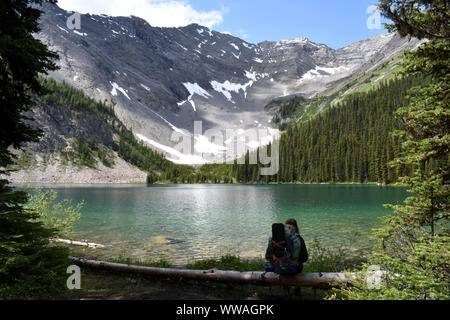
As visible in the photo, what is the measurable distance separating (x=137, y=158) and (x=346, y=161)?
456 ft

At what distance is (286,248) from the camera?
7688 millimetres

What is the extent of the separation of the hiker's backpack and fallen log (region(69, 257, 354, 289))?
0.40m

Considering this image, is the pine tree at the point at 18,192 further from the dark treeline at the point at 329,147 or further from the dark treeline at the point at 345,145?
the dark treeline at the point at 329,147

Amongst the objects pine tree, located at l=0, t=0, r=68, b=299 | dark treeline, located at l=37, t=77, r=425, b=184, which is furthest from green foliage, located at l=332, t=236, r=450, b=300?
dark treeline, located at l=37, t=77, r=425, b=184

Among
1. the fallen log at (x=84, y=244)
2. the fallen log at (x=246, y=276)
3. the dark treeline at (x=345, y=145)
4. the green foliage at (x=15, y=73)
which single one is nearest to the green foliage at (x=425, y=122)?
the fallen log at (x=246, y=276)

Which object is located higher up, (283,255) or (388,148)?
(388,148)

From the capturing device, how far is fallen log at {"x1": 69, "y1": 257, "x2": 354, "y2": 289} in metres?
7.68

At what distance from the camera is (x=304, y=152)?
163625 mm

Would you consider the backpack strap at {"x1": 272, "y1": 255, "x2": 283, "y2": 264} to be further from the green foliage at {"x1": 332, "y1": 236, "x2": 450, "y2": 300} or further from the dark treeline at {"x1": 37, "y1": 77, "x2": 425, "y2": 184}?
the dark treeline at {"x1": 37, "y1": 77, "x2": 425, "y2": 184}

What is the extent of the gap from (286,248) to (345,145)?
6357 inches
